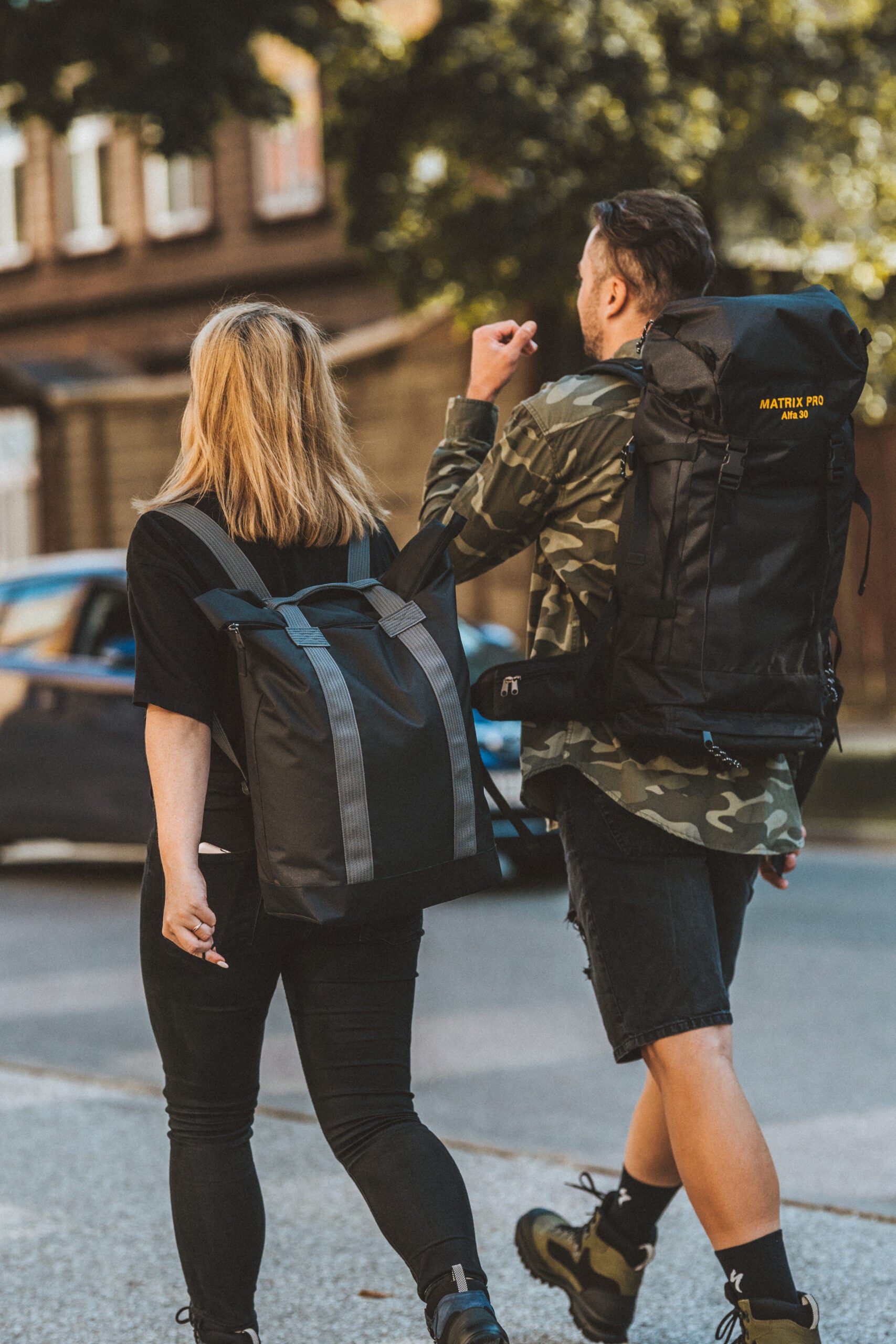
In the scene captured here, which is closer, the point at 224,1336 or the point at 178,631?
the point at 178,631

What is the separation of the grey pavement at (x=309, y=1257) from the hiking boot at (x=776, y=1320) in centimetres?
46

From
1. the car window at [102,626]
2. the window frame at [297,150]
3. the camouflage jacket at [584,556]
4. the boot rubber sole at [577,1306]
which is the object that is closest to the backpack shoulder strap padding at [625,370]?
the camouflage jacket at [584,556]

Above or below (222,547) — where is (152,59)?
above

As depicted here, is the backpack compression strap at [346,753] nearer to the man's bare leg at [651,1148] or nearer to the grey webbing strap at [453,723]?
the grey webbing strap at [453,723]

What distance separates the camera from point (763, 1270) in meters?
2.55

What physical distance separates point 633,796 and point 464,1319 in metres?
0.82

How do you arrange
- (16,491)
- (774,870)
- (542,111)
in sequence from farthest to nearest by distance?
1. (16,491)
2. (542,111)
3. (774,870)

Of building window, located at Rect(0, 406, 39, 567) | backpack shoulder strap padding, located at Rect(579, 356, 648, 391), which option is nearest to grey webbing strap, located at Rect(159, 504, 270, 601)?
backpack shoulder strap padding, located at Rect(579, 356, 648, 391)

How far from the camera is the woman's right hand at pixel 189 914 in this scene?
245cm

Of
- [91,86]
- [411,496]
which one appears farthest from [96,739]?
[411,496]

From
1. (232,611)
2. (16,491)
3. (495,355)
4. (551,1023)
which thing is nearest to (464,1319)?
(232,611)

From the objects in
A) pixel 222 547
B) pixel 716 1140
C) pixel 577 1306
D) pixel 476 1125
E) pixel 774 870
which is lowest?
pixel 476 1125

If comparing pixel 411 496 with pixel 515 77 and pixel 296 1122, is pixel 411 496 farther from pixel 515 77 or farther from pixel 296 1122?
pixel 296 1122

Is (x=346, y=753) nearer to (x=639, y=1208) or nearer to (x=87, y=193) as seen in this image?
(x=639, y=1208)
